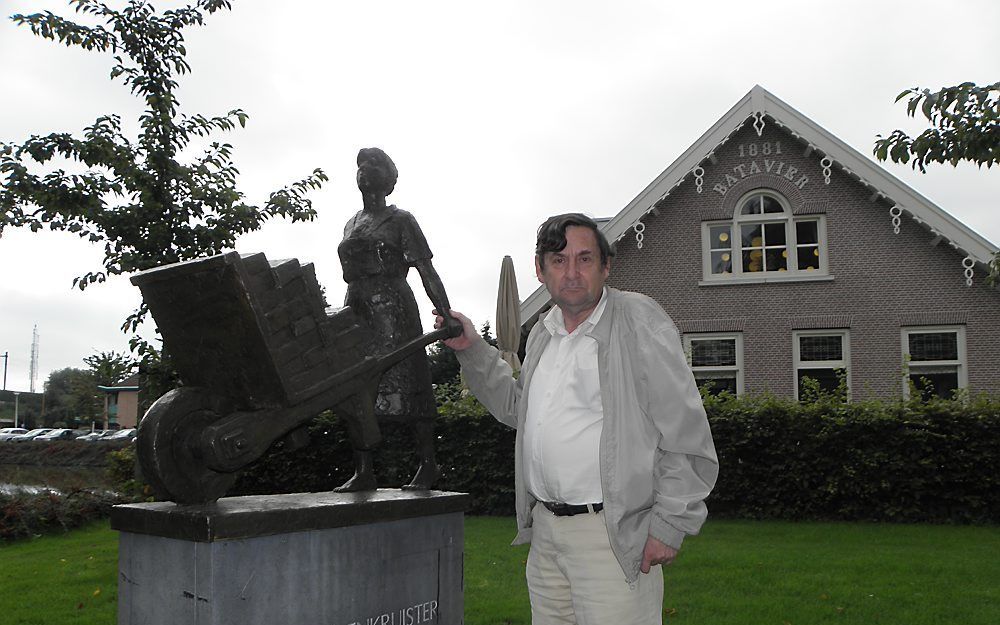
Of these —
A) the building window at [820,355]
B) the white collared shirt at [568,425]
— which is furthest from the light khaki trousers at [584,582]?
the building window at [820,355]

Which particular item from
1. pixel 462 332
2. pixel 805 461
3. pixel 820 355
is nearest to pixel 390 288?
pixel 462 332

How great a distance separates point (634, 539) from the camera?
2898 mm

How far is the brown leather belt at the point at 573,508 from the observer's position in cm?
304

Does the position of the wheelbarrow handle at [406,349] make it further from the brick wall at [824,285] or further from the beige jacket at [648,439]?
the brick wall at [824,285]

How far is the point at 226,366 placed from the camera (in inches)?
135

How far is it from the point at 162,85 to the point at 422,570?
697 centimetres

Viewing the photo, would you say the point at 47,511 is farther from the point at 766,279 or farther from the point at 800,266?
the point at 800,266

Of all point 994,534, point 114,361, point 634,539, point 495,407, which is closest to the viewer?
point 634,539

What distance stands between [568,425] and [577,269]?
60 cm

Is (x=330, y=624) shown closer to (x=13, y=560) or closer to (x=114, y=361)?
(x=114, y=361)

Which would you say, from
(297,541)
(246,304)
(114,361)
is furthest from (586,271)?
(114,361)

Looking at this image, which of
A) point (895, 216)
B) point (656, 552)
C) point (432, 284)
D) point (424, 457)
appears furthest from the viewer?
point (895, 216)

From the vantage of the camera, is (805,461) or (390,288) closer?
(390,288)

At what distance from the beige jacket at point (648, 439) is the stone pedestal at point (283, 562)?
1.33 metres
